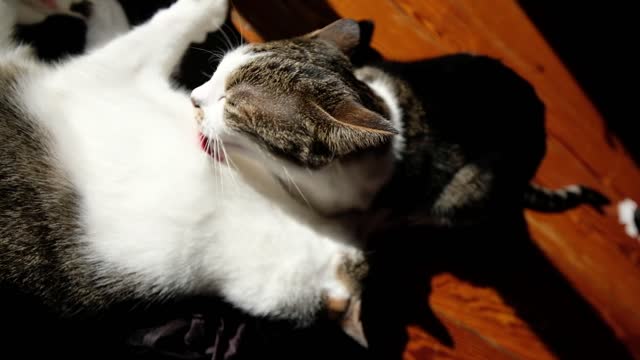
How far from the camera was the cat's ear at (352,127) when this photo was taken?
38.2 inches

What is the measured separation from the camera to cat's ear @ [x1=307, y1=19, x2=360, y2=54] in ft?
4.20

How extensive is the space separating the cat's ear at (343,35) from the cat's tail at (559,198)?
0.82 meters

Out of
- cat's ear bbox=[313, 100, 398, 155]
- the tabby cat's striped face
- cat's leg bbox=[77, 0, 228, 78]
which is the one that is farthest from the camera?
cat's leg bbox=[77, 0, 228, 78]

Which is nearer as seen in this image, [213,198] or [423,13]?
[213,198]

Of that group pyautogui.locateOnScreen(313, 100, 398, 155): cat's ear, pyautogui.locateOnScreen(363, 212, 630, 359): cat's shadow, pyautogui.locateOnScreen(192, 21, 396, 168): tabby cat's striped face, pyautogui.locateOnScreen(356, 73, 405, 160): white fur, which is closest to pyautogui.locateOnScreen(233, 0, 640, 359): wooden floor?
pyautogui.locateOnScreen(363, 212, 630, 359): cat's shadow

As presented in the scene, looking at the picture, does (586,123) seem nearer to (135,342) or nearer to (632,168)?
(632,168)

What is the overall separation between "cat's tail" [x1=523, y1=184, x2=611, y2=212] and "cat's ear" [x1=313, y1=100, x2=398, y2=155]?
0.88 m

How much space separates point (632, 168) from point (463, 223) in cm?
85

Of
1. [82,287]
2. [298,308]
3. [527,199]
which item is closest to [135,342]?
[82,287]

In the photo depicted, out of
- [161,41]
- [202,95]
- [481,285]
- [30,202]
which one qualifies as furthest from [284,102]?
[481,285]

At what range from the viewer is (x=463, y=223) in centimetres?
156

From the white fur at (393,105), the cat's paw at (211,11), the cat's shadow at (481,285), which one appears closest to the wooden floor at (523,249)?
the cat's shadow at (481,285)

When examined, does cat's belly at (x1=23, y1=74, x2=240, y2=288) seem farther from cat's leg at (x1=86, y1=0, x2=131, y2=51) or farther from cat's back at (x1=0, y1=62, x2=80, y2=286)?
cat's leg at (x1=86, y1=0, x2=131, y2=51)

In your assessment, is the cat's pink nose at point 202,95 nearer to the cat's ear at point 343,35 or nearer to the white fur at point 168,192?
the white fur at point 168,192
